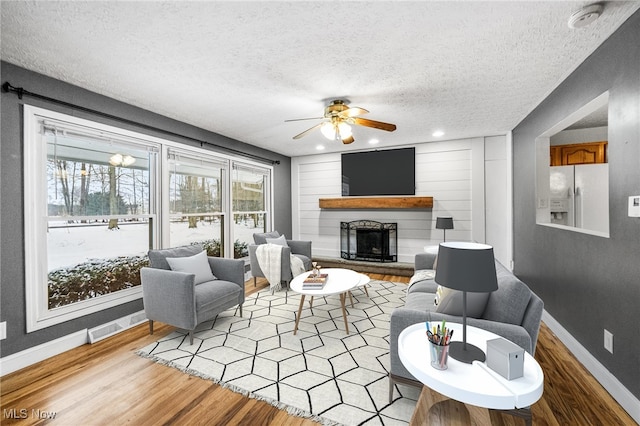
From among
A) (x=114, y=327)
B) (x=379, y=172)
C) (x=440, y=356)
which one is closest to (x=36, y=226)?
(x=114, y=327)

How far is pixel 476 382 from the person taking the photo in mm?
1113

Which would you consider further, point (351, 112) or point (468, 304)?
point (351, 112)

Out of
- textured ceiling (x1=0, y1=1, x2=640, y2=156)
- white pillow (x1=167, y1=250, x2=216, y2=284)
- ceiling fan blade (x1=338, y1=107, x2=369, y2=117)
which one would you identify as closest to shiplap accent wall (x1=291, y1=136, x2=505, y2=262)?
textured ceiling (x1=0, y1=1, x2=640, y2=156)

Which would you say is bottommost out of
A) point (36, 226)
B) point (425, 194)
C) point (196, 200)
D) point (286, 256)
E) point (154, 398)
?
point (154, 398)

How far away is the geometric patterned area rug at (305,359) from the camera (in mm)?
1704

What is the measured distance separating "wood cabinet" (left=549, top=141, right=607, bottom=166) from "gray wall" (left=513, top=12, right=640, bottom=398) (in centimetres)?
186

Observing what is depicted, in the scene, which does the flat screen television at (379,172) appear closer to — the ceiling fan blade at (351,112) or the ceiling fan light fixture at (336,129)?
the ceiling fan light fixture at (336,129)

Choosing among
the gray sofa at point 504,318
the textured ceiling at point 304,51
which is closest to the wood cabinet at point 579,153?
the textured ceiling at point 304,51

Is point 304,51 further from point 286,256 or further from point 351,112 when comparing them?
point 286,256

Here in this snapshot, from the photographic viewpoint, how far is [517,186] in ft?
12.7

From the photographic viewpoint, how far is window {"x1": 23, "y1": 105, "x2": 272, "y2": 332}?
232 cm

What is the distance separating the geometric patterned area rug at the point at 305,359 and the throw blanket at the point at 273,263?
562 mm

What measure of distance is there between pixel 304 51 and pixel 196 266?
7.64 ft

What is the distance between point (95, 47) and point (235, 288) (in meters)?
2.37
